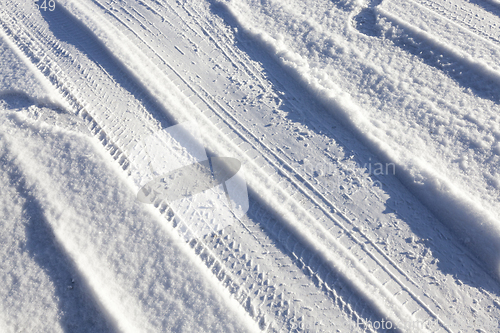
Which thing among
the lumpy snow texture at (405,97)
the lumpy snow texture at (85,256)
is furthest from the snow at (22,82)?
the lumpy snow texture at (405,97)

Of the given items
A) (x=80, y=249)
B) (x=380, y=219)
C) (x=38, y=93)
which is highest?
(x=380, y=219)

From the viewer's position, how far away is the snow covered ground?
2.14 meters

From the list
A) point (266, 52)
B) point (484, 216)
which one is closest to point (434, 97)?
point (484, 216)

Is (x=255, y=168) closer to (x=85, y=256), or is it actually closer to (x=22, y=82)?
(x=85, y=256)

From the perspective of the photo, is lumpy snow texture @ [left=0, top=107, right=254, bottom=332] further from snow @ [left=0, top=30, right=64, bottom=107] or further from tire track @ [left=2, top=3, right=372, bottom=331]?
snow @ [left=0, top=30, right=64, bottom=107]

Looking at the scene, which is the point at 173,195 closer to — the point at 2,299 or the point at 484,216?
the point at 2,299

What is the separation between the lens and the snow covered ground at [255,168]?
2.14 meters

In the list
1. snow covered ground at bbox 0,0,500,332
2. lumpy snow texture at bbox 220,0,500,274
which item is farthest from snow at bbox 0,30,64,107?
lumpy snow texture at bbox 220,0,500,274

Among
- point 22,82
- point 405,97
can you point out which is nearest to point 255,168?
point 405,97

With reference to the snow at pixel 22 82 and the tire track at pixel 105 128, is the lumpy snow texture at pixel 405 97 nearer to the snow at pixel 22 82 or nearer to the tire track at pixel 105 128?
the tire track at pixel 105 128

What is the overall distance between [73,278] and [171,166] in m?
1.12

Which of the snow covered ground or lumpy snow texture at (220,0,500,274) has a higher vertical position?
lumpy snow texture at (220,0,500,274)

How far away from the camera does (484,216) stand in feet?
7.41

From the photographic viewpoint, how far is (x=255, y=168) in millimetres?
2592
